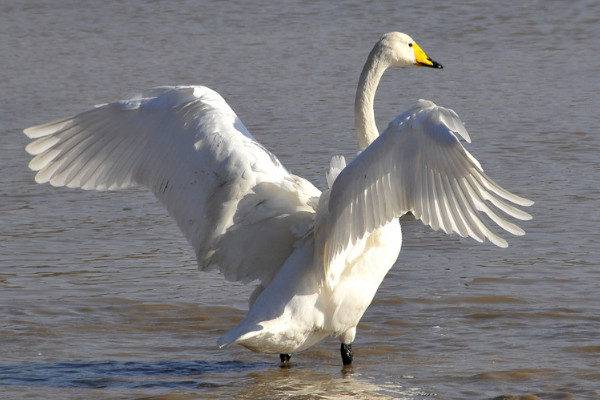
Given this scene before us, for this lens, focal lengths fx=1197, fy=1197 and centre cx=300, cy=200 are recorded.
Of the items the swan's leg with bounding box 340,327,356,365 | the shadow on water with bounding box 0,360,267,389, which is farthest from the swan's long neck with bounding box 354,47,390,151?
the shadow on water with bounding box 0,360,267,389

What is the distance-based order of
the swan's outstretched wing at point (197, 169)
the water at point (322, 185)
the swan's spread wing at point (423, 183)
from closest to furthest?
the swan's spread wing at point (423, 183)
the swan's outstretched wing at point (197, 169)
the water at point (322, 185)

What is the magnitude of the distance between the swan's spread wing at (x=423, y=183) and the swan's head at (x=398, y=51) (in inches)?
70.0

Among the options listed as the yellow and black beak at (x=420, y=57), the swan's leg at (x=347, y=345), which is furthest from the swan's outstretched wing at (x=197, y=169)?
the yellow and black beak at (x=420, y=57)

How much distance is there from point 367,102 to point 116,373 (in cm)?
199

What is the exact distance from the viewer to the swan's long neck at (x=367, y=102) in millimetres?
6461

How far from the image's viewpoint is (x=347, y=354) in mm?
6113

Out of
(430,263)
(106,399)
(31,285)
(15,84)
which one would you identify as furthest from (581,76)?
(106,399)

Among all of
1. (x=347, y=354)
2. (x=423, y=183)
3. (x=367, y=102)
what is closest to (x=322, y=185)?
(x=367, y=102)

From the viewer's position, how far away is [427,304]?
6852 millimetres

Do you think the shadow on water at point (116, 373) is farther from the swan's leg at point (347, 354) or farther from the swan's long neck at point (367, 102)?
the swan's long neck at point (367, 102)

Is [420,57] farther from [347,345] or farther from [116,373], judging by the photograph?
[116,373]

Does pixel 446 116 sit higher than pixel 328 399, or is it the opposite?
pixel 446 116

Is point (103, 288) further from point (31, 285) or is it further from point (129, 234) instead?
point (129, 234)

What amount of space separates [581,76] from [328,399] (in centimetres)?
701
